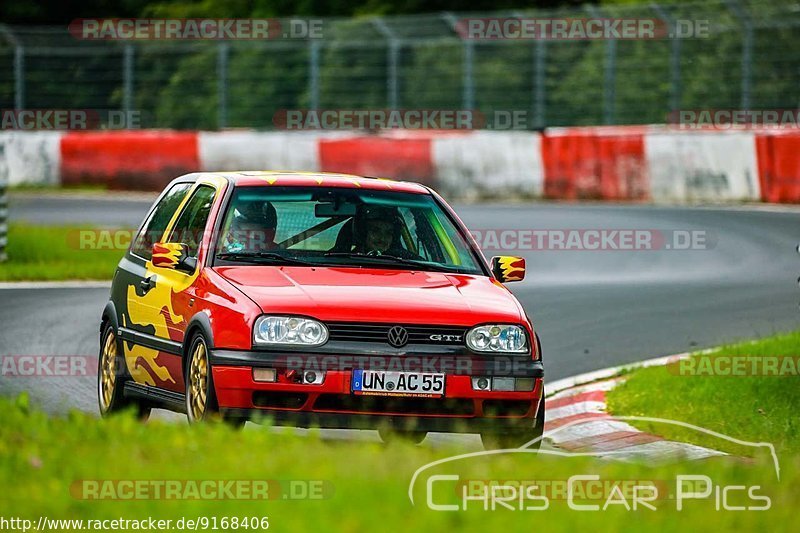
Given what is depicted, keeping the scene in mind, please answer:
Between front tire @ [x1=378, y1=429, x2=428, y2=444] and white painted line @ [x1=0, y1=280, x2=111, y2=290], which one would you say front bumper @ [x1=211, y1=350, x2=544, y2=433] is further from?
white painted line @ [x1=0, y1=280, x2=111, y2=290]

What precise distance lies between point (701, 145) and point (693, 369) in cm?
1412

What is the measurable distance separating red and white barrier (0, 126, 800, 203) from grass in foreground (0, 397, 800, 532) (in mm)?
18906

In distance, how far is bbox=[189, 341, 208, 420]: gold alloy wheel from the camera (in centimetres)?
853

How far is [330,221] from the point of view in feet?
→ 31.7

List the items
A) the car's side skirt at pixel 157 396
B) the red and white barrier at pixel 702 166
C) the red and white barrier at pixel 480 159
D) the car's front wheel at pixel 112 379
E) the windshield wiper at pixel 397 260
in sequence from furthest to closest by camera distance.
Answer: the red and white barrier at pixel 480 159
the red and white barrier at pixel 702 166
the car's front wheel at pixel 112 379
the windshield wiper at pixel 397 260
the car's side skirt at pixel 157 396

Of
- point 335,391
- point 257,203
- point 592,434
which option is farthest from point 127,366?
point 592,434

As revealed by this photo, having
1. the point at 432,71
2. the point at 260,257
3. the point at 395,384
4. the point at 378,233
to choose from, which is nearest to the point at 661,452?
the point at 378,233

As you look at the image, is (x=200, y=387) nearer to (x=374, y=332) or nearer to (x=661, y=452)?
(x=374, y=332)

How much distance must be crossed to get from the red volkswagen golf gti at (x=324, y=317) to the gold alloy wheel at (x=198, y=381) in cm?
1

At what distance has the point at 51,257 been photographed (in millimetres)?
20250

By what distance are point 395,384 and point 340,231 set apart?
1534mm

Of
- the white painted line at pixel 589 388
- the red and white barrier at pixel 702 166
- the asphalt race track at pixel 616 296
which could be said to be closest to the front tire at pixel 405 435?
the asphalt race track at pixel 616 296

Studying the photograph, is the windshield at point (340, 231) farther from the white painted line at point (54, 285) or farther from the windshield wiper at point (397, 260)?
the white painted line at point (54, 285)

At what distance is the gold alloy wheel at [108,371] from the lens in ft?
33.2
